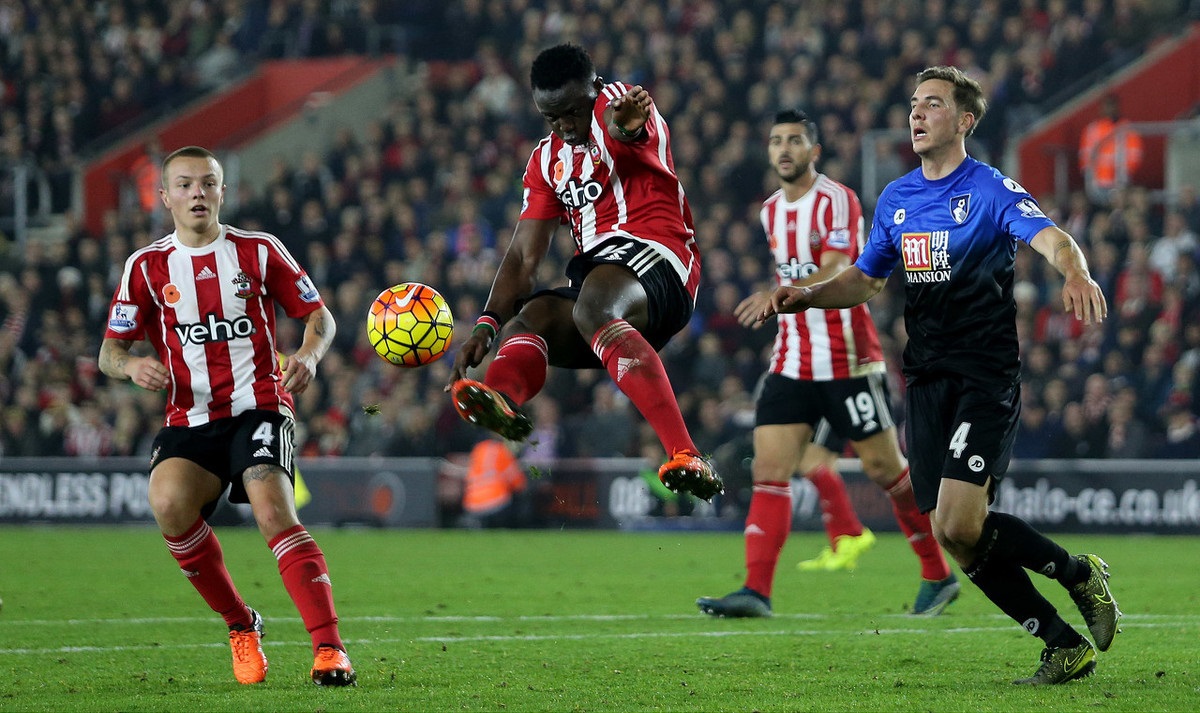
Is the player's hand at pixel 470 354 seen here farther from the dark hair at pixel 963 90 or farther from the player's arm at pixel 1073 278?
the player's arm at pixel 1073 278

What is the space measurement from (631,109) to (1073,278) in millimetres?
1886

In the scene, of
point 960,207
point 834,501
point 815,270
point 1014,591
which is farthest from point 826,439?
point 960,207

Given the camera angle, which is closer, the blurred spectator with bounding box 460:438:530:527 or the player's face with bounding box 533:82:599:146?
the player's face with bounding box 533:82:599:146

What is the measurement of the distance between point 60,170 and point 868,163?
12871 millimetres

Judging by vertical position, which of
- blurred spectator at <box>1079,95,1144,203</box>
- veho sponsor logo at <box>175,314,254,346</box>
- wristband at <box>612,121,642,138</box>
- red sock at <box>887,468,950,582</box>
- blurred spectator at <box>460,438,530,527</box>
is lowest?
blurred spectator at <box>460,438,530,527</box>

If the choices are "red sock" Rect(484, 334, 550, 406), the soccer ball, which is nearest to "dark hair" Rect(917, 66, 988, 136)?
"red sock" Rect(484, 334, 550, 406)

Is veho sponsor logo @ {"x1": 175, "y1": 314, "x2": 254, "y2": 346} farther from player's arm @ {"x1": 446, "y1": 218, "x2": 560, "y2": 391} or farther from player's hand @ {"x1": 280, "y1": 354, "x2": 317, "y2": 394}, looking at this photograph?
player's arm @ {"x1": 446, "y1": 218, "x2": 560, "y2": 391}

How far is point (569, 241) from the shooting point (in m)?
19.4

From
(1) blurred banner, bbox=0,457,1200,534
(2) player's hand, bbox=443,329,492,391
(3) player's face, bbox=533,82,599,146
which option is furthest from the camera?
(1) blurred banner, bbox=0,457,1200,534

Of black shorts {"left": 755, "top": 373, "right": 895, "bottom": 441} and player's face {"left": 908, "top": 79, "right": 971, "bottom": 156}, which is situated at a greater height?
player's face {"left": 908, "top": 79, "right": 971, "bottom": 156}

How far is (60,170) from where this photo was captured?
24484 mm

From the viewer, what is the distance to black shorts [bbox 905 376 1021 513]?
20.1 ft

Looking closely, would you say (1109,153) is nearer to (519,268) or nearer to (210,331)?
(519,268)

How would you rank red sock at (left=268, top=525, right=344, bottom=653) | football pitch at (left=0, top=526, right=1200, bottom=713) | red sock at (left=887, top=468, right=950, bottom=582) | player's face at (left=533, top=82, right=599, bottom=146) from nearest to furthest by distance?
football pitch at (left=0, top=526, right=1200, bottom=713), red sock at (left=268, top=525, right=344, bottom=653), player's face at (left=533, top=82, right=599, bottom=146), red sock at (left=887, top=468, right=950, bottom=582)
